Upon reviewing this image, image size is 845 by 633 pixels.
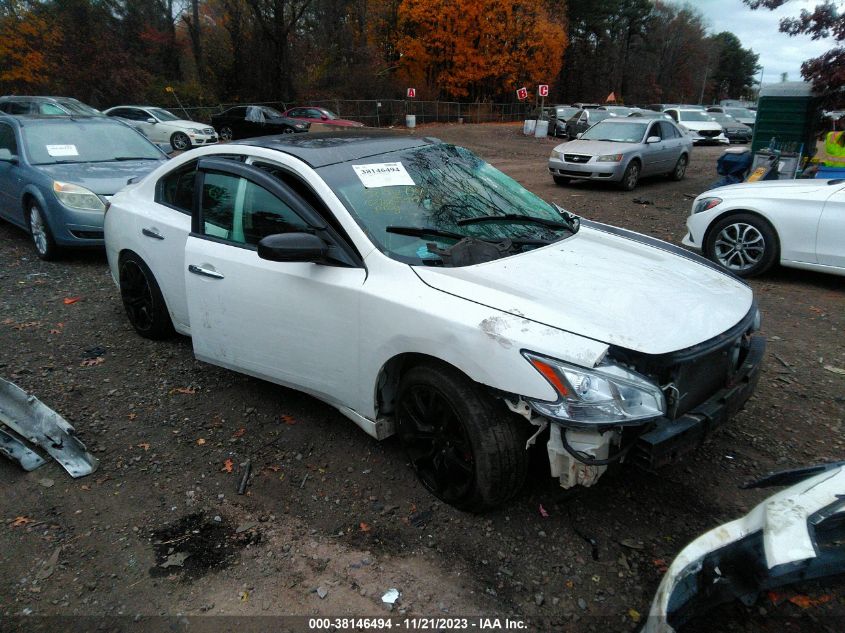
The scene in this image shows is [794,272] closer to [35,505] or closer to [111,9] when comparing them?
[35,505]

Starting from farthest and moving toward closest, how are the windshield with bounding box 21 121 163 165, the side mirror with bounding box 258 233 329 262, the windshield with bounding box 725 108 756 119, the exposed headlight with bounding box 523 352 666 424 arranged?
the windshield with bounding box 725 108 756 119, the windshield with bounding box 21 121 163 165, the side mirror with bounding box 258 233 329 262, the exposed headlight with bounding box 523 352 666 424

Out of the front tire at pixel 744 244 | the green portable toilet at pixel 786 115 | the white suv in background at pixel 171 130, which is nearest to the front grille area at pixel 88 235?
the front tire at pixel 744 244

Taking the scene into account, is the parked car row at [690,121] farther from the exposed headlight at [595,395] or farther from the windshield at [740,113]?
the exposed headlight at [595,395]

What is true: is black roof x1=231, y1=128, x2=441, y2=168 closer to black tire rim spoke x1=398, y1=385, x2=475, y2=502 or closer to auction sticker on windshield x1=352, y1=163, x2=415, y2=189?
auction sticker on windshield x1=352, y1=163, x2=415, y2=189

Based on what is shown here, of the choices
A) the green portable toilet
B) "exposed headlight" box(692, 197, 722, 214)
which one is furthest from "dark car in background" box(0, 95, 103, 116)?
the green portable toilet

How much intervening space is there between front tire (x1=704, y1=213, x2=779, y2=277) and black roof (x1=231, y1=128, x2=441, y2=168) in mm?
4105

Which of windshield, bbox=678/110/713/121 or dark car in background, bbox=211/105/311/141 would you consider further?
windshield, bbox=678/110/713/121

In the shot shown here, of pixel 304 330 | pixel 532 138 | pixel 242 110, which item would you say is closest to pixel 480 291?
pixel 304 330

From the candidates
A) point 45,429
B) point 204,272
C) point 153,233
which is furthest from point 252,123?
point 45,429

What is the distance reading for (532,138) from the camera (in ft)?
96.3

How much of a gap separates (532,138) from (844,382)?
26.9 meters

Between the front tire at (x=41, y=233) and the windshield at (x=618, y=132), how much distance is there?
11208 mm

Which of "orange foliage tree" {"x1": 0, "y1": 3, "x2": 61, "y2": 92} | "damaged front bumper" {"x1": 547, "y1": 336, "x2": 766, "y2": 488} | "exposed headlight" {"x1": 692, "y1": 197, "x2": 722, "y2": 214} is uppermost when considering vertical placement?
"orange foliage tree" {"x1": 0, "y1": 3, "x2": 61, "y2": 92}

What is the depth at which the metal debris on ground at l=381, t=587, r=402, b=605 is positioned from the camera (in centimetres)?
244
